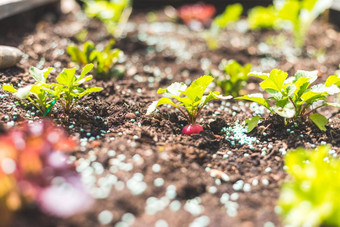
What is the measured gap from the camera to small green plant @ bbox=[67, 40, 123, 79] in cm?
295

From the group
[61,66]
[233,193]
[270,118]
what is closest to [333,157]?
[270,118]

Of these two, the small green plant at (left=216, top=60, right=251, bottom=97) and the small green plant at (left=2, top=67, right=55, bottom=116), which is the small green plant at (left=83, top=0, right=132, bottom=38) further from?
the small green plant at (left=2, top=67, right=55, bottom=116)

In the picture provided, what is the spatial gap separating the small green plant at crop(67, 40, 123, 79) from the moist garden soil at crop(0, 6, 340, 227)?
0.31 ft

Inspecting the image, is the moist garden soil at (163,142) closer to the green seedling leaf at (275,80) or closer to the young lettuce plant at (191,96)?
the young lettuce plant at (191,96)

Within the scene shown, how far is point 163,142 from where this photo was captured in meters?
2.21

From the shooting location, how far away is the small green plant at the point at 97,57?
9.67ft

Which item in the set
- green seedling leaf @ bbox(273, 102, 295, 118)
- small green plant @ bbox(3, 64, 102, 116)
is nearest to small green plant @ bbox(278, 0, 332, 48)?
green seedling leaf @ bbox(273, 102, 295, 118)

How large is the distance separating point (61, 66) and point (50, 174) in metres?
1.75

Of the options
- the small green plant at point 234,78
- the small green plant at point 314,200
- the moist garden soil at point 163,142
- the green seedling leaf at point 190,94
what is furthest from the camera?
the small green plant at point 234,78

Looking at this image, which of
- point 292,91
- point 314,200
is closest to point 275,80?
point 292,91

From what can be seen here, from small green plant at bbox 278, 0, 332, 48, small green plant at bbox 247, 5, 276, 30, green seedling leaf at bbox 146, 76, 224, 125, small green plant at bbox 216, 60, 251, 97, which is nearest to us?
green seedling leaf at bbox 146, 76, 224, 125

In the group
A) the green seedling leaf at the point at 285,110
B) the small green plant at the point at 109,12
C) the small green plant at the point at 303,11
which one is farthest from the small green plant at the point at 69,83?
the small green plant at the point at 303,11

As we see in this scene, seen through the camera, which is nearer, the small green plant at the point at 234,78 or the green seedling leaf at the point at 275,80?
the green seedling leaf at the point at 275,80

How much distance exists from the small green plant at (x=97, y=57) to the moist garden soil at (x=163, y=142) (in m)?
0.10
